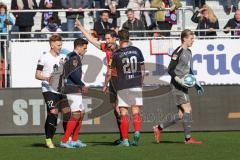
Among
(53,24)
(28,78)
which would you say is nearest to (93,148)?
(28,78)

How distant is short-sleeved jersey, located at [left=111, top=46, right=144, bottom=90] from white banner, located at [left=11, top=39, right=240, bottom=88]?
4940 mm

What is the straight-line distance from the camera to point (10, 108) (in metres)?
17.8

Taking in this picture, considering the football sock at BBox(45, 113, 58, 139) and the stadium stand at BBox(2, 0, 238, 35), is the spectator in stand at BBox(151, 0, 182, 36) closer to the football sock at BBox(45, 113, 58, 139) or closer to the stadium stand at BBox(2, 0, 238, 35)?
the stadium stand at BBox(2, 0, 238, 35)

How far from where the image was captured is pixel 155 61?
19.5m

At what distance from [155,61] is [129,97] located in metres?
5.40

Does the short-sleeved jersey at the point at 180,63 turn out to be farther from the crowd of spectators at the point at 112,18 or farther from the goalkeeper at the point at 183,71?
the crowd of spectators at the point at 112,18

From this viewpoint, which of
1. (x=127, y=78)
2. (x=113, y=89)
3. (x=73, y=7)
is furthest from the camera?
(x=73, y=7)

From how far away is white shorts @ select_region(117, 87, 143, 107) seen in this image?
557 inches

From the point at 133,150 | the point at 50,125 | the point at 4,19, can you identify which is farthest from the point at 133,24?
the point at 133,150

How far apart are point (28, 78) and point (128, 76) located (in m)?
5.69

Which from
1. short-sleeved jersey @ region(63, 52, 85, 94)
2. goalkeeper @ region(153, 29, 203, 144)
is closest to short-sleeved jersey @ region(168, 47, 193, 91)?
goalkeeper @ region(153, 29, 203, 144)

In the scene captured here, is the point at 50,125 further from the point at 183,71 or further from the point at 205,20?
the point at 205,20

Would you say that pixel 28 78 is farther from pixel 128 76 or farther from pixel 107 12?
pixel 128 76

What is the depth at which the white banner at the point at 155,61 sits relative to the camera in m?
19.3
